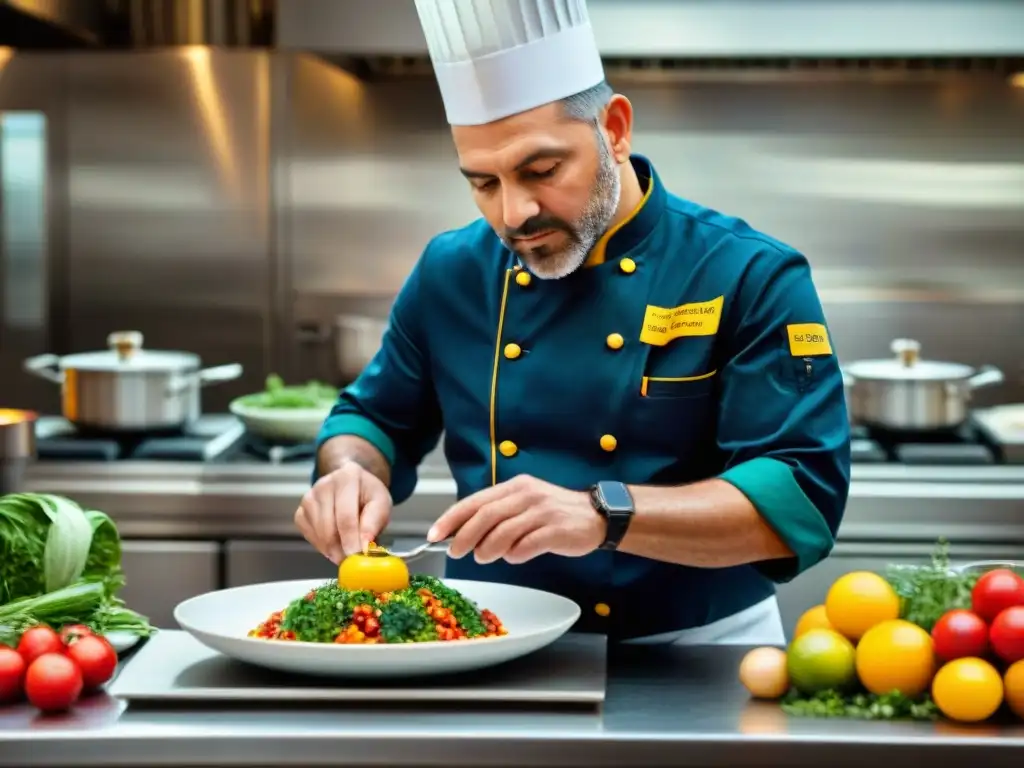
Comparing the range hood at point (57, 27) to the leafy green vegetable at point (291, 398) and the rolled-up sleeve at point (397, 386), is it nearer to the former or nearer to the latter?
the leafy green vegetable at point (291, 398)

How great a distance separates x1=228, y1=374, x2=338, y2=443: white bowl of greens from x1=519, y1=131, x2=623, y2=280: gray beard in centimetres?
151

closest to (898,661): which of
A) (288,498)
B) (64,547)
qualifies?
(64,547)

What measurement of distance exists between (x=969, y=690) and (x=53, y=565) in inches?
43.2

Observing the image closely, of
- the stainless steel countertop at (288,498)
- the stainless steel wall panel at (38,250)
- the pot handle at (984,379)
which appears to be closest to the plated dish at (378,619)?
the stainless steel countertop at (288,498)

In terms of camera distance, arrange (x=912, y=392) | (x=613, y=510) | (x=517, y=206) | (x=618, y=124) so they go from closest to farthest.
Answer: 1. (x=613, y=510)
2. (x=517, y=206)
3. (x=618, y=124)
4. (x=912, y=392)

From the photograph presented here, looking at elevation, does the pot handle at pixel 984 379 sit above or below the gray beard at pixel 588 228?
below

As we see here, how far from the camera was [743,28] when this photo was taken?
10.3 ft

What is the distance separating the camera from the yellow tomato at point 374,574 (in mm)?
1710

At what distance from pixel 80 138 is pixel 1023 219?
241cm

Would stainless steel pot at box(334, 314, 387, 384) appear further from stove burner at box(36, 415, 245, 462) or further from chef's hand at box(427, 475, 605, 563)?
chef's hand at box(427, 475, 605, 563)

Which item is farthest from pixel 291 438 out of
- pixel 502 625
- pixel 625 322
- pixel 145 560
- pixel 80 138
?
pixel 502 625

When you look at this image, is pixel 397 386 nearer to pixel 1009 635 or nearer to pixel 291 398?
pixel 1009 635

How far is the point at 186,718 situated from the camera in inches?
62.1

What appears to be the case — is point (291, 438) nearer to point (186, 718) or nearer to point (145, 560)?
point (145, 560)
